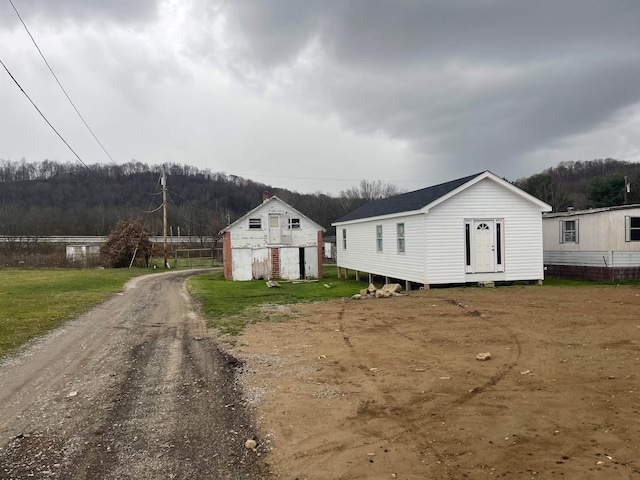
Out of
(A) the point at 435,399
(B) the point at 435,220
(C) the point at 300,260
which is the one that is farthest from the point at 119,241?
(A) the point at 435,399

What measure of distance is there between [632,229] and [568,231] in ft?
10.1

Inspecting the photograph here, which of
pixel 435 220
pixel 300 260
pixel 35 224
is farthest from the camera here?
pixel 35 224

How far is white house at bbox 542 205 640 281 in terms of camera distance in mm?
20281

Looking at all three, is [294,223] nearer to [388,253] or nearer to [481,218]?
[388,253]

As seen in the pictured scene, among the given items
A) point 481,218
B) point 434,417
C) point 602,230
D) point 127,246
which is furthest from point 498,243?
point 127,246

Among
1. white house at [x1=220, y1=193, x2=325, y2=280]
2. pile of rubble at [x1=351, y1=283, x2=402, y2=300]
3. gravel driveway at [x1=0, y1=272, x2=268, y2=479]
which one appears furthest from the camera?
white house at [x1=220, y1=193, x2=325, y2=280]

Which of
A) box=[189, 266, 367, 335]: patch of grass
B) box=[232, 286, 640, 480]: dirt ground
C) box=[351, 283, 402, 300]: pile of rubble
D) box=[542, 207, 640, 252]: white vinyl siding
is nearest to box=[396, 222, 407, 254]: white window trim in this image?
box=[351, 283, 402, 300]: pile of rubble

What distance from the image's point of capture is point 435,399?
18.9 feet

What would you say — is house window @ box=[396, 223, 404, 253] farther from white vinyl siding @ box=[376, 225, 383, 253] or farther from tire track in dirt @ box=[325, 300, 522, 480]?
tire track in dirt @ box=[325, 300, 522, 480]

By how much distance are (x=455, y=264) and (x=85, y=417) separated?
586 inches

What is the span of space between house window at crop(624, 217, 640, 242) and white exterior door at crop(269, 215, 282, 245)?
19.4 meters

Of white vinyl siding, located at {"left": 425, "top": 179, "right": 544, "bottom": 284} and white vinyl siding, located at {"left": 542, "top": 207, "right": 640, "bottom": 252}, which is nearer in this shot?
white vinyl siding, located at {"left": 425, "top": 179, "right": 544, "bottom": 284}

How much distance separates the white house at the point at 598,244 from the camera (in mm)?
20281

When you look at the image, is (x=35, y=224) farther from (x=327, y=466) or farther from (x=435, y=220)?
(x=327, y=466)
